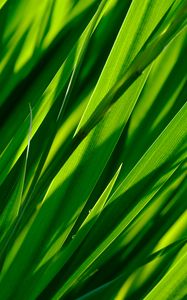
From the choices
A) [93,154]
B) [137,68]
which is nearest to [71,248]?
[93,154]

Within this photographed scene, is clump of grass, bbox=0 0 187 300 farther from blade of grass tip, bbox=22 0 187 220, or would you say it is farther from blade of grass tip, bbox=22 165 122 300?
blade of grass tip, bbox=22 0 187 220

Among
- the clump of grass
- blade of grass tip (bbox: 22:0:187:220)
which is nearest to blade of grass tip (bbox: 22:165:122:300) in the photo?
the clump of grass

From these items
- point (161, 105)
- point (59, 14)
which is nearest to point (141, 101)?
point (161, 105)

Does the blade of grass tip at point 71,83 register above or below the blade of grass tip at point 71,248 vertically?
above

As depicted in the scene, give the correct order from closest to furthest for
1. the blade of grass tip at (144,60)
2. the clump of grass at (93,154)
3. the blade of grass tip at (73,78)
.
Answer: the blade of grass tip at (144,60)
the blade of grass tip at (73,78)
the clump of grass at (93,154)

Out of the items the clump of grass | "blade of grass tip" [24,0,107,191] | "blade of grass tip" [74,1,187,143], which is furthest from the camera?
the clump of grass

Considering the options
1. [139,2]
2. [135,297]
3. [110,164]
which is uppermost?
[139,2]

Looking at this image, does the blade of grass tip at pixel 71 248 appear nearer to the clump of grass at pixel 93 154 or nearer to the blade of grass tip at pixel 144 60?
the clump of grass at pixel 93 154

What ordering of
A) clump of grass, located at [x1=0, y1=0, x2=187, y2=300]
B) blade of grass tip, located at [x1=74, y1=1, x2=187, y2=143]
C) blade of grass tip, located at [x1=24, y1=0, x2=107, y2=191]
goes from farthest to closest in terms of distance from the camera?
clump of grass, located at [x1=0, y1=0, x2=187, y2=300] < blade of grass tip, located at [x1=24, y1=0, x2=107, y2=191] < blade of grass tip, located at [x1=74, y1=1, x2=187, y2=143]

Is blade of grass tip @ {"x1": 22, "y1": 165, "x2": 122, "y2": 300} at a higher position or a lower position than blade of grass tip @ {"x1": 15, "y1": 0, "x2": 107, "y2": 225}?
lower

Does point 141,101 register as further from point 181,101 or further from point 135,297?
point 135,297

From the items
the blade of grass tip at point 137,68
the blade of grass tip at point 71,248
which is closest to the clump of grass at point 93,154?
the blade of grass tip at point 71,248
